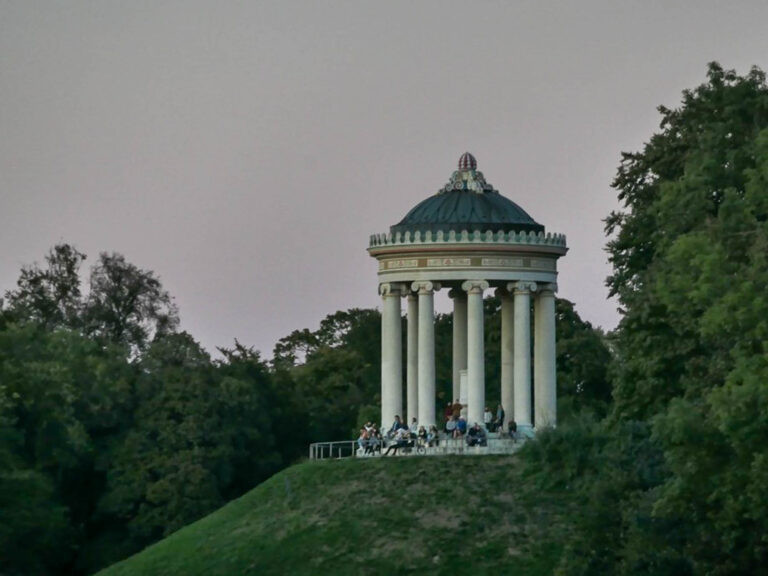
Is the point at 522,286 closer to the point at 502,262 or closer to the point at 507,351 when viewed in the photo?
the point at 502,262

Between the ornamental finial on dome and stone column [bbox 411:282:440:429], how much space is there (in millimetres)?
Result: 4336

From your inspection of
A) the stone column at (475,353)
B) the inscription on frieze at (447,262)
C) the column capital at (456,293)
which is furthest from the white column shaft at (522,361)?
the column capital at (456,293)

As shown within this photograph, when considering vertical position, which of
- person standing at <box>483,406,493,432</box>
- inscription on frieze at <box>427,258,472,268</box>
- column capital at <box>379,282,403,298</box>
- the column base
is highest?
inscription on frieze at <box>427,258,472,268</box>

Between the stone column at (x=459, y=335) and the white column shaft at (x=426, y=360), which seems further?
the stone column at (x=459, y=335)

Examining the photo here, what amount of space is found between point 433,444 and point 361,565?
9565 millimetres

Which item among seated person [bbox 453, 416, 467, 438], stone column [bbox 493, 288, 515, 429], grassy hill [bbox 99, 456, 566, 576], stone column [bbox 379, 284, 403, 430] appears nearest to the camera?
grassy hill [bbox 99, 456, 566, 576]

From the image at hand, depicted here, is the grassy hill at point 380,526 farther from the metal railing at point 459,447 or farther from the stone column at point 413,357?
the stone column at point 413,357

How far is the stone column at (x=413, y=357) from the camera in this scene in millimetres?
91750

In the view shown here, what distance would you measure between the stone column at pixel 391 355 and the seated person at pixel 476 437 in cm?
400

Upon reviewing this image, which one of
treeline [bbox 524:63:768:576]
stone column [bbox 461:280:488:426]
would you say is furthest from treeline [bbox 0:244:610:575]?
treeline [bbox 524:63:768:576]

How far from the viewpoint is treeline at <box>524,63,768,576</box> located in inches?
2408

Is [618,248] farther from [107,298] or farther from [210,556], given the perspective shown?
[107,298]

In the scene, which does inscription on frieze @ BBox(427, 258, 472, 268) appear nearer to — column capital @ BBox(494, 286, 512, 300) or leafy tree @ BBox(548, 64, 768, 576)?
column capital @ BBox(494, 286, 512, 300)

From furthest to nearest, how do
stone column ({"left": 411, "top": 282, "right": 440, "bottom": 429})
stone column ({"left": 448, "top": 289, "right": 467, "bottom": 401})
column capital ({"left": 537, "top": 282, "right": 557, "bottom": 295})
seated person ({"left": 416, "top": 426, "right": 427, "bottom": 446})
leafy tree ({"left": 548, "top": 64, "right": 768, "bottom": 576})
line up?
stone column ({"left": 448, "top": 289, "right": 467, "bottom": 401}) → column capital ({"left": 537, "top": 282, "right": 557, "bottom": 295}) → stone column ({"left": 411, "top": 282, "right": 440, "bottom": 429}) → seated person ({"left": 416, "top": 426, "right": 427, "bottom": 446}) → leafy tree ({"left": 548, "top": 64, "right": 768, "bottom": 576})
